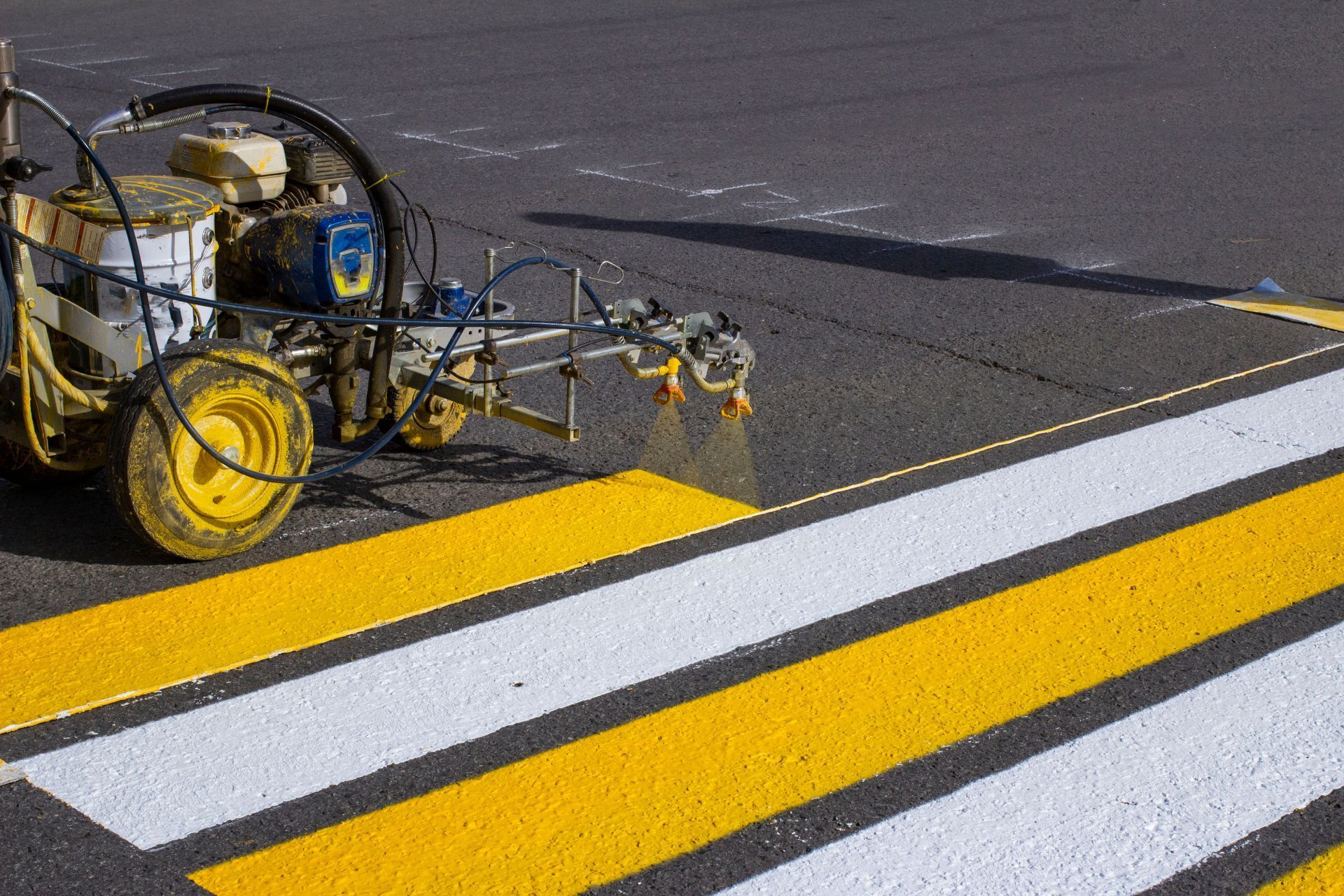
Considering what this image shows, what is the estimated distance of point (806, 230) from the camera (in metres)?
8.07

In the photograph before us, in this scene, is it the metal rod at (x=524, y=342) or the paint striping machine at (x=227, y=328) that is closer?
the paint striping machine at (x=227, y=328)

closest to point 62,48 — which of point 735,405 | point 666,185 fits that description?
point 666,185

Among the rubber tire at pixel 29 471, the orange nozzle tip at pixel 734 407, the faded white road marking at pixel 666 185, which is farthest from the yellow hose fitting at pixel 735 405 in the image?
the faded white road marking at pixel 666 185

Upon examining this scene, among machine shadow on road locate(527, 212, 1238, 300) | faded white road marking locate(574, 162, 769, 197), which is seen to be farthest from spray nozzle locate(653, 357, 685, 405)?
faded white road marking locate(574, 162, 769, 197)

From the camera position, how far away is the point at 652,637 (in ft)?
12.5

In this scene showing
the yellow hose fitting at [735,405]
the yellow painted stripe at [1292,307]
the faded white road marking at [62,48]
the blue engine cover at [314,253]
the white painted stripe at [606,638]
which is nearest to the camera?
the white painted stripe at [606,638]

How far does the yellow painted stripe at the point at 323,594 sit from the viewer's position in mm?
3500

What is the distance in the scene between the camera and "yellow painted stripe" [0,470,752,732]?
11.5 feet

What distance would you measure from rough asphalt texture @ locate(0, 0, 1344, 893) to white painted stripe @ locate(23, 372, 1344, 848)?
0.08m

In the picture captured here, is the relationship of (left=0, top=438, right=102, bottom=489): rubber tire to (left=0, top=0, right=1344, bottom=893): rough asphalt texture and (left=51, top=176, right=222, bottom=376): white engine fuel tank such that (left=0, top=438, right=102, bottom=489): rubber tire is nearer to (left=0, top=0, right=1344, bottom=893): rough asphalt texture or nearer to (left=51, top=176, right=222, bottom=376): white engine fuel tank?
(left=0, top=0, right=1344, bottom=893): rough asphalt texture

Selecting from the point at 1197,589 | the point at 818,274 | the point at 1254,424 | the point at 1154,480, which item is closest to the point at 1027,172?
the point at 818,274

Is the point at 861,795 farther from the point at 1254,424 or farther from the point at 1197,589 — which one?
the point at 1254,424

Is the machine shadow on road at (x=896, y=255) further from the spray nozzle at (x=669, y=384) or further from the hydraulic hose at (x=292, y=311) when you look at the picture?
the hydraulic hose at (x=292, y=311)

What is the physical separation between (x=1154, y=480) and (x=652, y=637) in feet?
6.73
